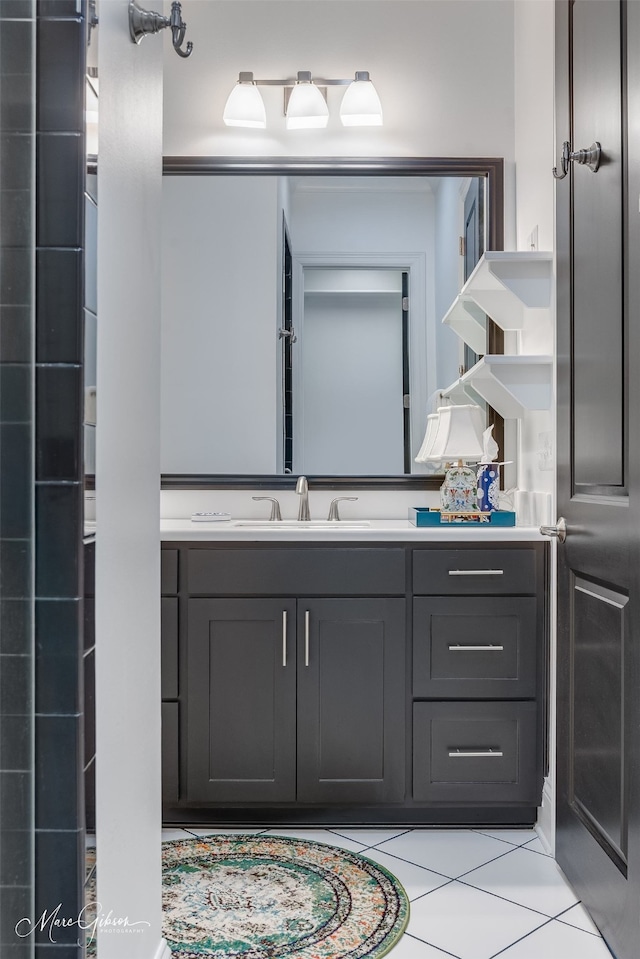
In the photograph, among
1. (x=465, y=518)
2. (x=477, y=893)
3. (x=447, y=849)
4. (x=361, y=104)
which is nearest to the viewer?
(x=477, y=893)

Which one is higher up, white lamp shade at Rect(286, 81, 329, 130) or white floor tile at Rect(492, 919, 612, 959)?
white lamp shade at Rect(286, 81, 329, 130)

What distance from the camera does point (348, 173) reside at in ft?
9.15

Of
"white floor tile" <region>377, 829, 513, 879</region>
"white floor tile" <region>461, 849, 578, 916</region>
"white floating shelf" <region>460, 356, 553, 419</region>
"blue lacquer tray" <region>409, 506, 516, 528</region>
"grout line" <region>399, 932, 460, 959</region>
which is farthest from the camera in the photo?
"blue lacquer tray" <region>409, 506, 516, 528</region>

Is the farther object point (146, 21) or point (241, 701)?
point (241, 701)

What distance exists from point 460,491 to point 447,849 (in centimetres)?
106

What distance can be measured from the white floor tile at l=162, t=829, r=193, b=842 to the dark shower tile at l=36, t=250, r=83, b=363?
176 cm

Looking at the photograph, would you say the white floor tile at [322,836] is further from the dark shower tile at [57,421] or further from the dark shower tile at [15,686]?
the dark shower tile at [57,421]

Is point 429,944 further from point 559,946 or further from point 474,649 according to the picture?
point 474,649

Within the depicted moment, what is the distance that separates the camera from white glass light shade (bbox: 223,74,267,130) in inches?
108

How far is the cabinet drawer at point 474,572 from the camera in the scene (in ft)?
7.52

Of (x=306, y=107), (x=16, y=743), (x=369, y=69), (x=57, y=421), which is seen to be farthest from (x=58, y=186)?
(x=369, y=69)

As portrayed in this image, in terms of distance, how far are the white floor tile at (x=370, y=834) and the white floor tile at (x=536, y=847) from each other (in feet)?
1.16

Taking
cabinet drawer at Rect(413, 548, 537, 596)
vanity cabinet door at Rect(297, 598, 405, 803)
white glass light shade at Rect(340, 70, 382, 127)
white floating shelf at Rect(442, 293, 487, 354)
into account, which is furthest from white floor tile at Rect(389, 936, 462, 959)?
white glass light shade at Rect(340, 70, 382, 127)

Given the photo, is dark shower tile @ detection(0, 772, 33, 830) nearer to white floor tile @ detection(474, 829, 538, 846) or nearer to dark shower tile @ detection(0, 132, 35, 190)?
dark shower tile @ detection(0, 132, 35, 190)
